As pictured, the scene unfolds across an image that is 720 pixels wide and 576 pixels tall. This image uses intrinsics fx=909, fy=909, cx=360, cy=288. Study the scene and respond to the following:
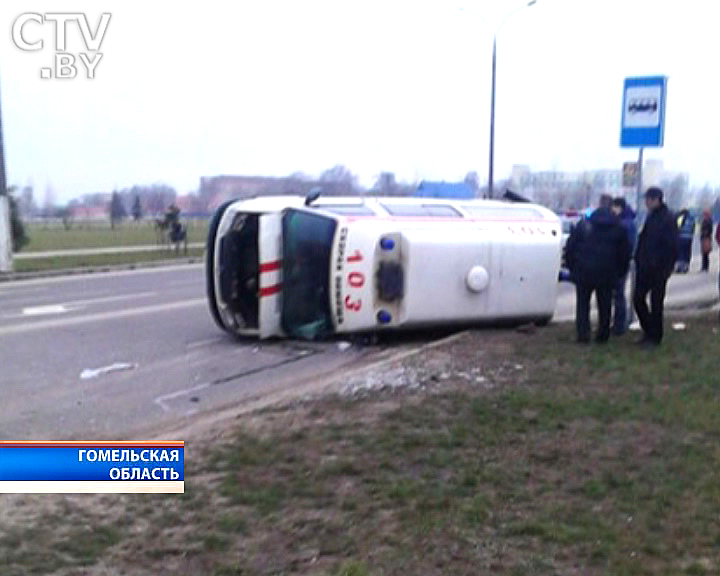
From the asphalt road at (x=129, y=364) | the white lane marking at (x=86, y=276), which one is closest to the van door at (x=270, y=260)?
the asphalt road at (x=129, y=364)

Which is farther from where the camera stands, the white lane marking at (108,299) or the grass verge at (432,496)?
the white lane marking at (108,299)

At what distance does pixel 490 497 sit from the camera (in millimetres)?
4996

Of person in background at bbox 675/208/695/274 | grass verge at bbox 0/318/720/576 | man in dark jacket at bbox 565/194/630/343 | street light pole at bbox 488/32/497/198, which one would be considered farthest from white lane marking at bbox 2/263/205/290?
grass verge at bbox 0/318/720/576

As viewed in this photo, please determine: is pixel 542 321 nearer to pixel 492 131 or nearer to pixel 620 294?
pixel 620 294

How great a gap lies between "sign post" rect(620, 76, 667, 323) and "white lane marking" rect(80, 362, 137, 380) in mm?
5912

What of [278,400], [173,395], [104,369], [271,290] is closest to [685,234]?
[271,290]

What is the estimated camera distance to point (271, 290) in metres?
11.2

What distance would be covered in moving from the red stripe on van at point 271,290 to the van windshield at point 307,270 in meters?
0.08

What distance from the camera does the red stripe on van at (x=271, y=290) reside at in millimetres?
11164

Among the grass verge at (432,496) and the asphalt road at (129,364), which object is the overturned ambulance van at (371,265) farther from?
the grass verge at (432,496)

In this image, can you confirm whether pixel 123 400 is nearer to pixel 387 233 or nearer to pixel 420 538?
pixel 387 233

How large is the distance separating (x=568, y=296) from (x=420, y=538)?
1341 cm

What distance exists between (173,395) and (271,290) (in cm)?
274

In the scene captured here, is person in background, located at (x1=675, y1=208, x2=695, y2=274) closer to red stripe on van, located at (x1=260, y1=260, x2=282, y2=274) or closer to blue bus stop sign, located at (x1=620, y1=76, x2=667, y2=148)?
blue bus stop sign, located at (x1=620, y1=76, x2=667, y2=148)
